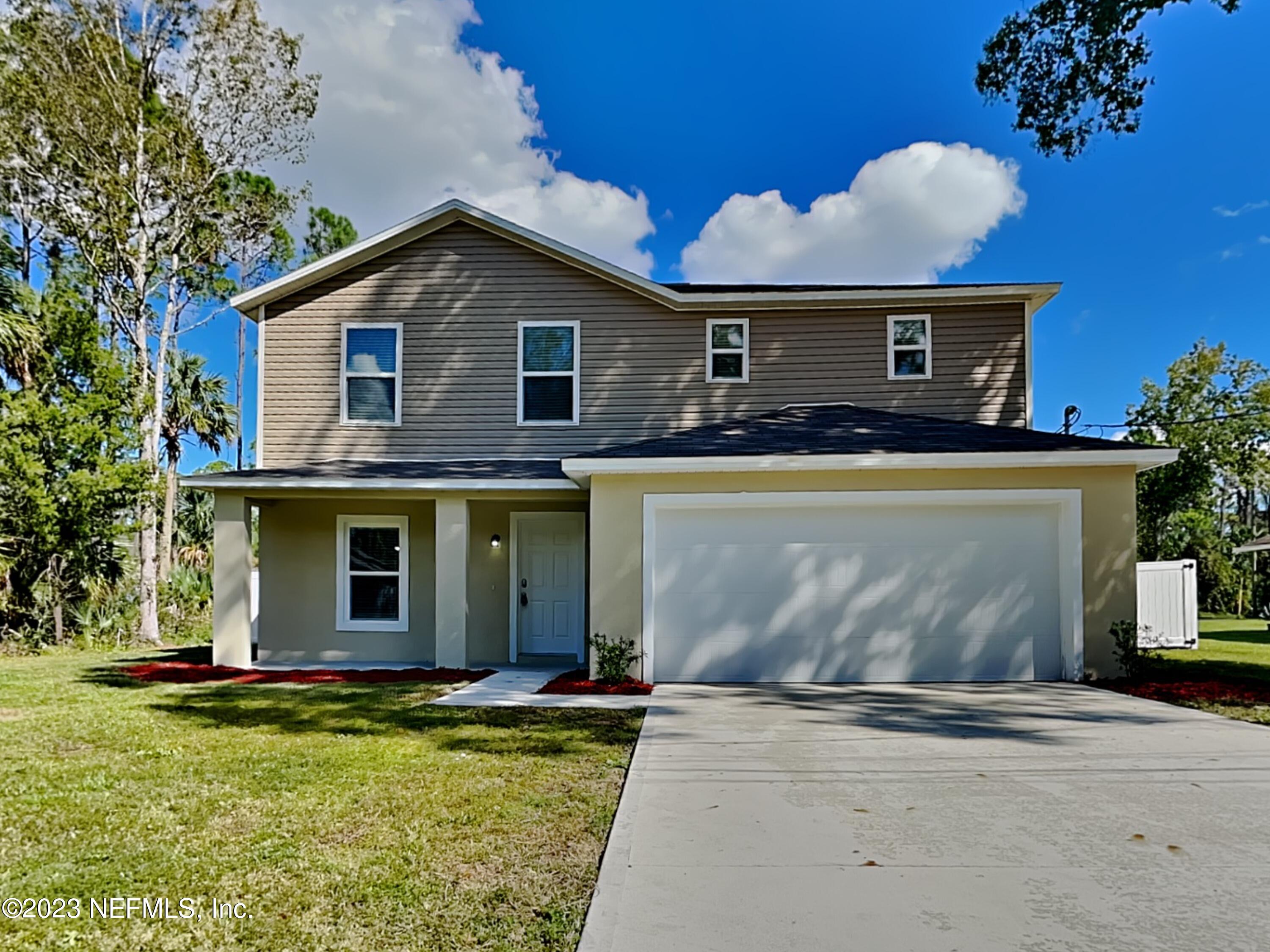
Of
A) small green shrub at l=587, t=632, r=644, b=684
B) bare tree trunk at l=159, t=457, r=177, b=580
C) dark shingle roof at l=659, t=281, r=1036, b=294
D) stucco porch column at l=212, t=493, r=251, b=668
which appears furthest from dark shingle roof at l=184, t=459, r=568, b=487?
bare tree trunk at l=159, t=457, r=177, b=580

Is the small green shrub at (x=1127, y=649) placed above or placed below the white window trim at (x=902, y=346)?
below

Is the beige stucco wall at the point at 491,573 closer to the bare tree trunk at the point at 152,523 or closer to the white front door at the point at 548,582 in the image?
the white front door at the point at 548,582

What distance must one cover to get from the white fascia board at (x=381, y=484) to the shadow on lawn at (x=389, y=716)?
2459 mm

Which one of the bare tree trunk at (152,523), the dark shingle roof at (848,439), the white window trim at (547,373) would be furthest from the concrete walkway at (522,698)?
the bare tree trunk at (152,523)

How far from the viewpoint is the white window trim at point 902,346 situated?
11758 mm

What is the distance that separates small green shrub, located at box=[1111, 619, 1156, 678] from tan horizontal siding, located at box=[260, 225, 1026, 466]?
388cm

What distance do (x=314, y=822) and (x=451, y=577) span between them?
608 centimetres

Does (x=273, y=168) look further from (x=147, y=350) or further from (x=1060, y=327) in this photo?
(x=1060, y=327)

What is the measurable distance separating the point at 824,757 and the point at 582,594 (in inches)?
234

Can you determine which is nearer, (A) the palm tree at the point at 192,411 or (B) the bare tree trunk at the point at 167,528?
(B) the bare tree trunk at the point at 167,528

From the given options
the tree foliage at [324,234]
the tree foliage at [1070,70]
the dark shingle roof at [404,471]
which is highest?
the tree foliage at [324,234]

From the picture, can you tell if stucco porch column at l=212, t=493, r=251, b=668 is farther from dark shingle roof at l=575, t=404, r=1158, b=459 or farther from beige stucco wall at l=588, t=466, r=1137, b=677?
beige stucco wall at l=588, t=466, r=1137, b=677

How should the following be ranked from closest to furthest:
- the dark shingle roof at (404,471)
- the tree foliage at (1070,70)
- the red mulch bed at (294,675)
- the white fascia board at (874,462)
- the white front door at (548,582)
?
the white fascia board at (874,462)
the red mulch bed at (294,675)
the dark shingle roof at (404,471)
the tree foliage at (1070,70)
the white front door at (548,582)

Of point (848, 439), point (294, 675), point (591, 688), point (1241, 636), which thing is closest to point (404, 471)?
point (294, 675)
